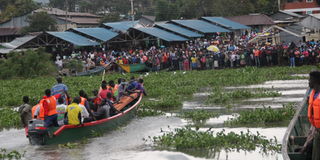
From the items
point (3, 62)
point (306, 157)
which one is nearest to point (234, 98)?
point (306, 157)

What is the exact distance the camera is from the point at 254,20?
2559 inches

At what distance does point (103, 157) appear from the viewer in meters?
14.0

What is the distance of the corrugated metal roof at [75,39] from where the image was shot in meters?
45.2

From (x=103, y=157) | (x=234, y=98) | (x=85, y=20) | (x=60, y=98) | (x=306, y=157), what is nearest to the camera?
(x=306, y=157)

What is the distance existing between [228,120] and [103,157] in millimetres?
5332

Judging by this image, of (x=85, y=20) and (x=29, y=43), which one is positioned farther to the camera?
(x=85, y=20)

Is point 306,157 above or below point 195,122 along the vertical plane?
above

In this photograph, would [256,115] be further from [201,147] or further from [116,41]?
[116,41]

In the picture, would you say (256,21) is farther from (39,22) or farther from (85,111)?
(85,111)

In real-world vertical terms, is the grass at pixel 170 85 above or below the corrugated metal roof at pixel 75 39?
below

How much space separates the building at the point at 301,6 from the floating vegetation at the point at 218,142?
191 feet

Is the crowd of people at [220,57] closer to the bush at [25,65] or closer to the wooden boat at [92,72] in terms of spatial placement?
the wooden boat at [92,72]

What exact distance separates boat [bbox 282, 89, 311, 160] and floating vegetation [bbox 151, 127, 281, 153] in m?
1.39

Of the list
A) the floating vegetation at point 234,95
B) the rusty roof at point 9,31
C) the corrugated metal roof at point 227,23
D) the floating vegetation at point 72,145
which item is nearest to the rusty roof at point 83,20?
the rusty roof at point 9,31
